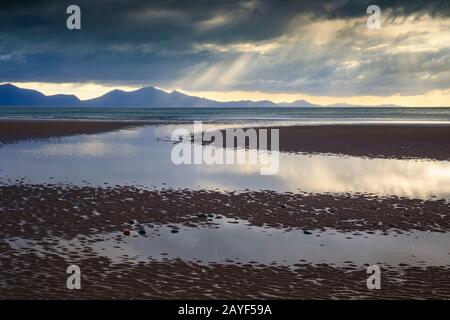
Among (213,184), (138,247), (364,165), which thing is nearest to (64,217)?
(138,247)

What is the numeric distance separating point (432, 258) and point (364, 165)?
17.0 m

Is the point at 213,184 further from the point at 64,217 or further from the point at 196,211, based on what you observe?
the point at 64,217

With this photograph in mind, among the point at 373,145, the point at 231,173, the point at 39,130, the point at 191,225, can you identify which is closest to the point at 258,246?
the point at 191,225

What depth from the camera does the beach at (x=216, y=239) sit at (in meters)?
9.98

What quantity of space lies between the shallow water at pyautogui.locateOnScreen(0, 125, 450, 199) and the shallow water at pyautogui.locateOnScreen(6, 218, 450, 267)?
6.20 m

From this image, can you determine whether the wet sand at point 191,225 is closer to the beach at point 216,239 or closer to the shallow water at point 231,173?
the beach at point 216,239

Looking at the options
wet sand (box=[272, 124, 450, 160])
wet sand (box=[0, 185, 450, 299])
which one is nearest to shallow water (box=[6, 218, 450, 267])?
wet sand (box=[0, 185, 450, 299])

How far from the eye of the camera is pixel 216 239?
13359mm

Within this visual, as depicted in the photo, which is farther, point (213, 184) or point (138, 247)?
point (213, 184)

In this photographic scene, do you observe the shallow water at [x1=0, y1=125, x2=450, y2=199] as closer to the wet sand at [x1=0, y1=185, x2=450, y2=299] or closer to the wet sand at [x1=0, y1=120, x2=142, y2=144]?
the wet sand at [x1=0, y1=185, x2=450, y2=299]

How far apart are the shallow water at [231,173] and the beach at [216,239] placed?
12.4 inches

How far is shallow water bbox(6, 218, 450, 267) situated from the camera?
38.6 feet

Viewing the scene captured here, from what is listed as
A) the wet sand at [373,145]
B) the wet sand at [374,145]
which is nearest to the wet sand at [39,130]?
the wet sand at [373,145]

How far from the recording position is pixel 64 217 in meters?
15.4
